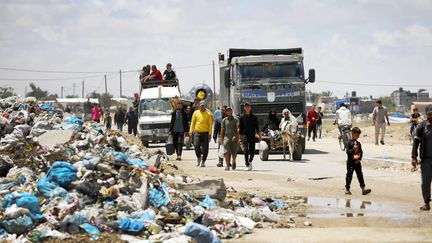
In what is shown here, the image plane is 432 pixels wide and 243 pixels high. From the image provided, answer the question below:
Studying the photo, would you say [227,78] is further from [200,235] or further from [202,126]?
[200,235]

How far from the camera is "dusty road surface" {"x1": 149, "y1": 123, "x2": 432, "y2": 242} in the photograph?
10.3 metres

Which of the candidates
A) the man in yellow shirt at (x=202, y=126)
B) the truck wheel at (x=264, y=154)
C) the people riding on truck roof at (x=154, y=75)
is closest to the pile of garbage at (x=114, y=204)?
the man in yellow shirt at (x=202, y=126)

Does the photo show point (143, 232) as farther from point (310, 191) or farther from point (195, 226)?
point (310, 191)

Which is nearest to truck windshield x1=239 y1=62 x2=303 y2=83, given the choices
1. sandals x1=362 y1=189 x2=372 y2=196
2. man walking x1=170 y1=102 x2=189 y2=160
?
man walking x1=170 y1=102 x2=189 y2=160

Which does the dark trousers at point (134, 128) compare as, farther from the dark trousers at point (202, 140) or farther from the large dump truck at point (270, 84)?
the dark trousers at point (202, 140)

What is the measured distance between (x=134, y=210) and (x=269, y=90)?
15.8 m

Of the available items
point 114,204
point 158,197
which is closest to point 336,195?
point 158,197

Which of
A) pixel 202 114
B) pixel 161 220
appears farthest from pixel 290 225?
pixel 202 114

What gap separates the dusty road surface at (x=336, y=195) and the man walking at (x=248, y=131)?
17.4 inches

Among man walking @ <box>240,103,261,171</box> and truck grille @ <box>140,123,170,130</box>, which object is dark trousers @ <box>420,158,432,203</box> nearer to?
man walking @ <box>240,103,261,171</box>

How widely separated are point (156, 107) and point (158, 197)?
21055 millimetres

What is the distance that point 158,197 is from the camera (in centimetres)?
1163

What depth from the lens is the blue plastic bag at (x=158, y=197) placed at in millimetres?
11430

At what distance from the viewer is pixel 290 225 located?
11.1 metres
